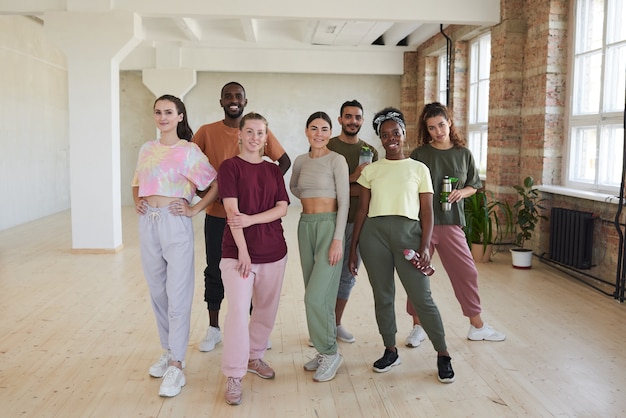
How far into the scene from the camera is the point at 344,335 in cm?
423

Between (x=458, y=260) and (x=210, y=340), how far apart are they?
1.66 m

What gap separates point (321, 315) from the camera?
3.41 metres

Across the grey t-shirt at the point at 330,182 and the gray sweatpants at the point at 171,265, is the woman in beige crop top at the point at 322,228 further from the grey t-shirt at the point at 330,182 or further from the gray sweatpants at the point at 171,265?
the gray sweatpants at the point at 171,265

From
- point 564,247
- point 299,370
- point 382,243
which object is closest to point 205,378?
point 299,370

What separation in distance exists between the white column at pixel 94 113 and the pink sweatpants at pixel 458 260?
15.0 ft

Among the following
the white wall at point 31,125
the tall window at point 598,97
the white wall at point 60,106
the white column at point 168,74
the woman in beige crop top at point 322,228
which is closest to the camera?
the woman in beige crop top at point 322,228

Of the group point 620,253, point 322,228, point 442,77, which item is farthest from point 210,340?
point 442,77

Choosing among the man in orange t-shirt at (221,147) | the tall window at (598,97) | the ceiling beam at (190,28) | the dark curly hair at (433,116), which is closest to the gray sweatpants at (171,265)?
the man in orange t-shirt at (221,147)

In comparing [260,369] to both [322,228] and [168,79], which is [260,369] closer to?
[322,228]

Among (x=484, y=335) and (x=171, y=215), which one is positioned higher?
(x=171, y=215)

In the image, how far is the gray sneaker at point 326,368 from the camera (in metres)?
3.52

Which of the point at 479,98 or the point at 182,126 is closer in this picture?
the point at 182,126

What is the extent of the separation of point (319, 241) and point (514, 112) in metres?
4.67

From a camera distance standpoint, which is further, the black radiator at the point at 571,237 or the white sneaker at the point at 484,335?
the black radiator at the point at 571,237
